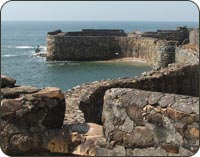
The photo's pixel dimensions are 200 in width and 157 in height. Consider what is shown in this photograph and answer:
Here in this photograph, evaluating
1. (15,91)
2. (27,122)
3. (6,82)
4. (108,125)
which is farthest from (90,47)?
(108,125)

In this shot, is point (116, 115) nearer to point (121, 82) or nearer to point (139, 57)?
point (121, 82)

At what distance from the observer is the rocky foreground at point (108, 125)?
5.22m

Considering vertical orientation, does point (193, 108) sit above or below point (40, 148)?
above

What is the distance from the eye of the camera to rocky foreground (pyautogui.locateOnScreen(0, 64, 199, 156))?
206 inches

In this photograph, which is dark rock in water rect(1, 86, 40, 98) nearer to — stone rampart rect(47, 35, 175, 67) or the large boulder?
the large boulder

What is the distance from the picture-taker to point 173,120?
5250 millimetres

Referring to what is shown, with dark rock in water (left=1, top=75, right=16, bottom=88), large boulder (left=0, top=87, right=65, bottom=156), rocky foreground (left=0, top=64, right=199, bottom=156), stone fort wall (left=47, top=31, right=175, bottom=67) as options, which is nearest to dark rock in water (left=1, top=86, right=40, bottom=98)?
rocky foreground (left=0, top=64, right=199, bottom=156)

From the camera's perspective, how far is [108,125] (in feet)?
19.1

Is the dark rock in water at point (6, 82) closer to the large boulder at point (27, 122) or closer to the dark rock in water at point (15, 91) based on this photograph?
the dark rock in water at point (15, 91)

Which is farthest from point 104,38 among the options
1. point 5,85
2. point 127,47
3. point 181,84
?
point 5,85

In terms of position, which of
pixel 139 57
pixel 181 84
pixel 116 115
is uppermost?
pixel 116 115

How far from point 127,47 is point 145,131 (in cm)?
4320

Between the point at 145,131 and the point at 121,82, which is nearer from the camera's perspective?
the point at 145,131

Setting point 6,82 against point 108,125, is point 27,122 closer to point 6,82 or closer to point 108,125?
point 6,82
